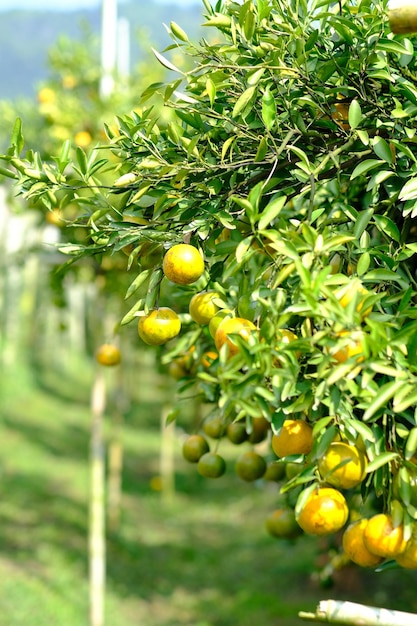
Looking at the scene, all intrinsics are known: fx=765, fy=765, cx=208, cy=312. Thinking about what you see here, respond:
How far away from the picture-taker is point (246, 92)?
129 cm

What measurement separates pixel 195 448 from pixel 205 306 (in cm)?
68

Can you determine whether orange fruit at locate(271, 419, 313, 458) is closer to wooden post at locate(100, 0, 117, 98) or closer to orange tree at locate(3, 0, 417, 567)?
orange tree at locate(3, 0, 417, 567)

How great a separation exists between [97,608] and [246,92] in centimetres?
425

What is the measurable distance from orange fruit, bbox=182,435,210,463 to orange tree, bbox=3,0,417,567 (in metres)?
0.60

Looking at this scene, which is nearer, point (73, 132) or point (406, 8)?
point (406, 8)

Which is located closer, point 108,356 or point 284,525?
point 284,525

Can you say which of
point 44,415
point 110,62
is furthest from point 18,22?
point 110,62

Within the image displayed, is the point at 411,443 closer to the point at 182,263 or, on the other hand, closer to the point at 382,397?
the point at 382,397

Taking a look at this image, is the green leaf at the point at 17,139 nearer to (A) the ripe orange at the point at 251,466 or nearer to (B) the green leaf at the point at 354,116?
(B) the green leaf at the point at 354,116

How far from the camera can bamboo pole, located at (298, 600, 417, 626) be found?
1.17m

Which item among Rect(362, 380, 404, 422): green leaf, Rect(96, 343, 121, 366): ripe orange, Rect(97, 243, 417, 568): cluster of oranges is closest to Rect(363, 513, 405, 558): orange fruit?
Rect(97, 243, 417, 568): cluster of oranges

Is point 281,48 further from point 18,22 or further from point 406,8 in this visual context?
point 18,22

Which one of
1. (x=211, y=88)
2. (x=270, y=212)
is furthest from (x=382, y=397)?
(x=211, y=88)

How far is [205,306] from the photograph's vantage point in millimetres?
1457
